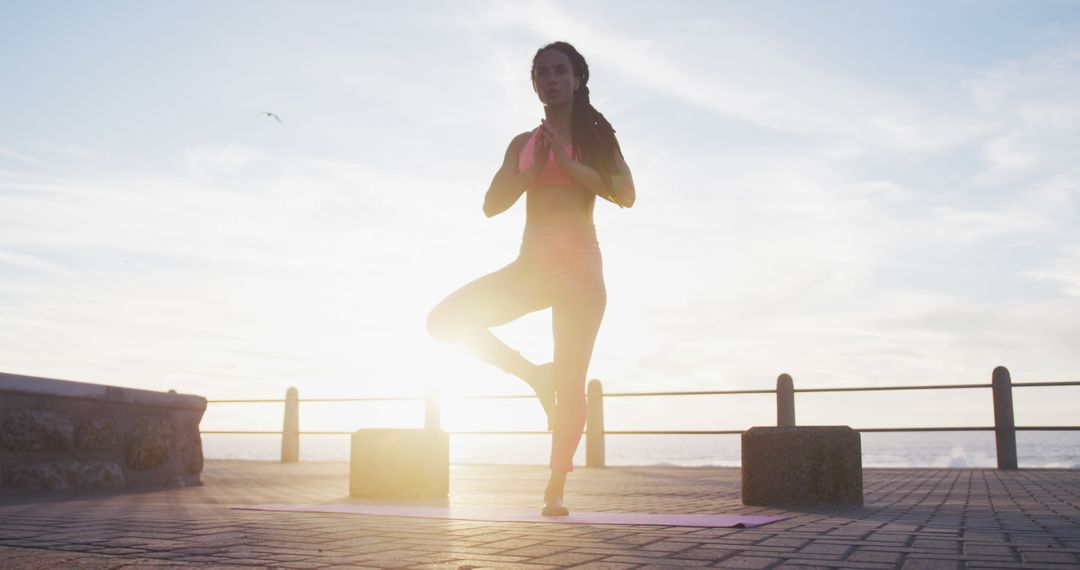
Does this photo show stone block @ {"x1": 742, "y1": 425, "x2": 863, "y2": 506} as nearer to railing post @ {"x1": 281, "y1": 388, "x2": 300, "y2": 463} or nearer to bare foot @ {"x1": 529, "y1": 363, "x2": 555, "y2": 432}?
bare foot @ {"x1": 529, "y1": 363, "x2": 555, "y2": 432}

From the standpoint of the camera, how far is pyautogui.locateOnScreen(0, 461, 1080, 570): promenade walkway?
2988mm

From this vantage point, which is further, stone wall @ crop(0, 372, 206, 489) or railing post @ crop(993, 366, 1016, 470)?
railing post @ crop(993, 366, 1016, 470)

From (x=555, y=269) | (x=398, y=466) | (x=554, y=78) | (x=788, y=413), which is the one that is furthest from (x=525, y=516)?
(x=788, y=413)

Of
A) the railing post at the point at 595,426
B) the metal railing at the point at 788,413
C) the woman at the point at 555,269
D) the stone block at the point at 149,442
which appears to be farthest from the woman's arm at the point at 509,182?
the railing post at the point at 595,426

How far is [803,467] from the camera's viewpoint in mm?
6070

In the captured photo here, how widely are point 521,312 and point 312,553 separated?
1.55m

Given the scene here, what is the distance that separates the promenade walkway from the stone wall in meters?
1.02

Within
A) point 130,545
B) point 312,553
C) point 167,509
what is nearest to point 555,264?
point 312,553

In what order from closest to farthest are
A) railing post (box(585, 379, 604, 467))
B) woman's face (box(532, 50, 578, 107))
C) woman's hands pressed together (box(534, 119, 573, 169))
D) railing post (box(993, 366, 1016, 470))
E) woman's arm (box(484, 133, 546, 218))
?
woman's hands pressed together (box(534, 119, 573, 169)) → woman's arm (box(484, 133, 546, 218)) → woman's face (box(532, 50, 578, 107)) → railing post (box(993, 366, 1016, 470)) → railing post (box(585, 379, 604, 467))

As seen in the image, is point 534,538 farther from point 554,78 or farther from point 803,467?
point 803,467

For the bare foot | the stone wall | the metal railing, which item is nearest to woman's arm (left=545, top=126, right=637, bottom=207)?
the bare foot

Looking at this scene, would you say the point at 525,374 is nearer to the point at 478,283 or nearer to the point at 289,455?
the point at 478,283

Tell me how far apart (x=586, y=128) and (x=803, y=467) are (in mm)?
2865

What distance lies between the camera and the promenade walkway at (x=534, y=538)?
118 inches
